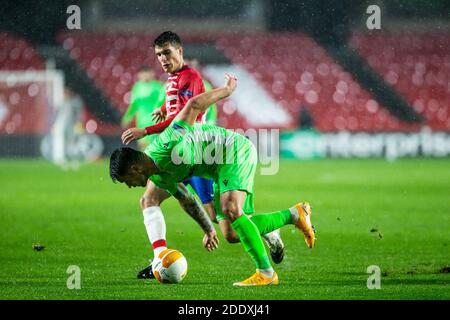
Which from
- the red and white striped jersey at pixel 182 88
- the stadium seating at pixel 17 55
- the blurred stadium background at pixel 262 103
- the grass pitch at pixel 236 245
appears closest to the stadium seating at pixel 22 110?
the blurred stadium background at pixel 262 103

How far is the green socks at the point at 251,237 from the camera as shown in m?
6.60

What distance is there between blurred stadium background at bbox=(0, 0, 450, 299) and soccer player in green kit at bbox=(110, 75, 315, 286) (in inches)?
135

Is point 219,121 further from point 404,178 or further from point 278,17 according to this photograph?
point 404,178

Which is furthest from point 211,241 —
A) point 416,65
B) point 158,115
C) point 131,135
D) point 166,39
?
point 416,65

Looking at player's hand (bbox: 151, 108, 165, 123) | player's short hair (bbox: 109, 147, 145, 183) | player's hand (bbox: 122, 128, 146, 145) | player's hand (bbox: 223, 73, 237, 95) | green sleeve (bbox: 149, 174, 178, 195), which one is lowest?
green sleeve (bbox: 149, 174, 178, 195)

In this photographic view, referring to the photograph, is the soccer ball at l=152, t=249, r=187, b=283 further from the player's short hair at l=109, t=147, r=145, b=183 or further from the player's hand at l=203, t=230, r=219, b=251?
the player's short hair at l=109, t=147, r=145, b=183

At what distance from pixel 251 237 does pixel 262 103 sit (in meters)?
24.0


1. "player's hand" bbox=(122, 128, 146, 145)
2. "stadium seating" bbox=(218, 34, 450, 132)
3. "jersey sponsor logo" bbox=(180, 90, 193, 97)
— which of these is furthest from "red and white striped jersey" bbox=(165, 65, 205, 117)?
"stadium seating" bbox=(218, 34, 450, 132)

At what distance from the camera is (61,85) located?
26.3 metres

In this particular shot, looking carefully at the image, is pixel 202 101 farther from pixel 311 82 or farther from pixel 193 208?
pixel 311 82

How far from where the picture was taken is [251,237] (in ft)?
21.7

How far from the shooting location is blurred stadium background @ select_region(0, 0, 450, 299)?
42.4ft

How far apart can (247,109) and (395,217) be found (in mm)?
18353
